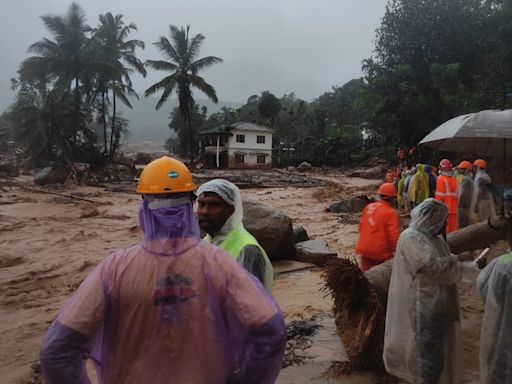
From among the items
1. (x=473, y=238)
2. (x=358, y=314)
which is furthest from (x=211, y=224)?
(x=473, y=238)

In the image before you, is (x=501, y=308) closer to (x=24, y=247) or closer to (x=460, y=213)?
(x=460, y=213)

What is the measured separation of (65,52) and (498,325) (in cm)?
3021

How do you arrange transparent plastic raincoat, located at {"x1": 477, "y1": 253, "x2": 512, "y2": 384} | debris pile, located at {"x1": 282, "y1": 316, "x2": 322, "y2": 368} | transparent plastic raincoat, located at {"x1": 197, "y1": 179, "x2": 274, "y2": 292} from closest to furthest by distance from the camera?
transparent plastic raincoat, located at {"x1": 197, "y1": 179, "x2": 274, "y2": 292} → transparent plastic raincoat, located at {"x1": 477, "y1": 253, "x2": 512, "y2": 384} → debris pile, located at {"x1": 282, "y1": 316, "x2": 322, "y2": 368}

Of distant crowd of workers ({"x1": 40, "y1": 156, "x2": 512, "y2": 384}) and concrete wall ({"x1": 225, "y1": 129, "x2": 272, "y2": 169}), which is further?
concrete wall ({"x1": 225, "y1": 129, "x2": 272, "y2": 169})

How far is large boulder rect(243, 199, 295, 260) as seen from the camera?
23.1ft

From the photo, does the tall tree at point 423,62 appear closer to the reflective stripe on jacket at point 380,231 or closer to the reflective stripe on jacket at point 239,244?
the reflective stripe on jacket at point 380,231

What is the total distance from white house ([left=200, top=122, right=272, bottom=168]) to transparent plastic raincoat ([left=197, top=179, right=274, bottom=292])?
37.7 meters

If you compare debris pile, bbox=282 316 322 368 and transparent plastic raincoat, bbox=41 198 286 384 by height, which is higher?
transparent plastic raincoat, bbox=41 198 286 384

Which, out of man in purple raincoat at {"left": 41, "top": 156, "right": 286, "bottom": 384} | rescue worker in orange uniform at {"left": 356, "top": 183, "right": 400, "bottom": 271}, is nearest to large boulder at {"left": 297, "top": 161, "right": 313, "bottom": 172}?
rescue worker in orange uniform at {"left": 356, "top": 183, "right": 400, "bottom": 271}

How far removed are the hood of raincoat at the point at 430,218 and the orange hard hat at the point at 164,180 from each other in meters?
1.99

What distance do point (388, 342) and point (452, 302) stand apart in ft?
1.71

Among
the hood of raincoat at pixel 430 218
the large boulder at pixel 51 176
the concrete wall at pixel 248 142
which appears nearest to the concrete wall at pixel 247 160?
the concrete wall at pixel 248 142

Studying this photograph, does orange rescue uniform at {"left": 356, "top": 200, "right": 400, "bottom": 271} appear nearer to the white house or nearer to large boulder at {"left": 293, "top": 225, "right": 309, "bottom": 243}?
large boulder at {"left": 293, "top": 225, "right": 309, "bottom": 243}

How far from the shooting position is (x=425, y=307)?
117 inches
